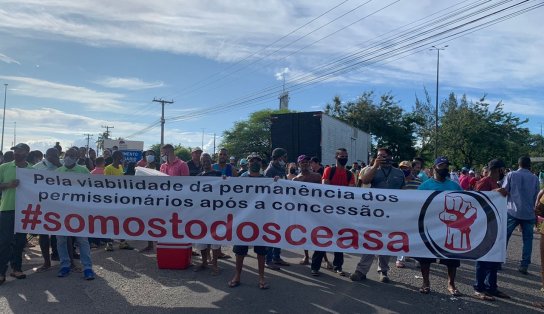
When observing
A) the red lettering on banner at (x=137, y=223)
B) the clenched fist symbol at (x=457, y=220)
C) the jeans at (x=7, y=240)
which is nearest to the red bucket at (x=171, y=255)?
the red lettering on banner at (x=137, y=223)

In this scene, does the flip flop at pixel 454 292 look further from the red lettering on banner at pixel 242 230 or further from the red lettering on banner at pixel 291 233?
the red lettering on banner at pixel 242 230

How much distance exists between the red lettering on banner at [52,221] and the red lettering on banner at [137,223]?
3.16 feet

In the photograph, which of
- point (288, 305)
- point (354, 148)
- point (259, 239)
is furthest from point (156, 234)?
point (354, 148)

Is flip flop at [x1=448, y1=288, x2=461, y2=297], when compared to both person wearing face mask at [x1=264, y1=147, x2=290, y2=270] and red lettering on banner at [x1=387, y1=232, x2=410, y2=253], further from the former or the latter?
person wearing face mask at [x1=264, y1=147, x2=290, y2=270]

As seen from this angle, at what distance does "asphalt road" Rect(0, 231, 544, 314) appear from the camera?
5551 mm

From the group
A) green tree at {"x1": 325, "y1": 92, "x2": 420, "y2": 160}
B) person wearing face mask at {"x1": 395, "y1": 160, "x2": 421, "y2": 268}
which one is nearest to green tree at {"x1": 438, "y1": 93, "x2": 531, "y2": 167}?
green tree at {"x1": 325, "y1": 92, "x2": 420, "y2": 160}

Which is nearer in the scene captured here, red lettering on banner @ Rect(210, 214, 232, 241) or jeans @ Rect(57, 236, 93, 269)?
red lettering on banner @ Rect(210, 214, 232, 241)

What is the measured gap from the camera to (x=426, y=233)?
20.2 ft

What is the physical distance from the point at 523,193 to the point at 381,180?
9.12 feet

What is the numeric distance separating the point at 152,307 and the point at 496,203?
4695 mm

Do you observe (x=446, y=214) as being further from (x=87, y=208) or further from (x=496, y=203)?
(x=87, y=208)

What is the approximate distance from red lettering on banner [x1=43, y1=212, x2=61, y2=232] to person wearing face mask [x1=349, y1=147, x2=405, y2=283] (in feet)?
14.3

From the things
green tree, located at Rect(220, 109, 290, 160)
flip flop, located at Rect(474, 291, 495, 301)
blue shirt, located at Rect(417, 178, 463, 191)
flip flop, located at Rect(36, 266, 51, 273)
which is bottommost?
flip flop, located at Rect(36, 266, 51, 273)

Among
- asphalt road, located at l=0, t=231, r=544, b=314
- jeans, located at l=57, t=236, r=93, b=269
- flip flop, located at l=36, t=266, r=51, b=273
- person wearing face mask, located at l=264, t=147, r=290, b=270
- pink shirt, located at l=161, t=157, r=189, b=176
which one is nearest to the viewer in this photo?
asphalt road, located at l=0, t=231, r=544, b=314
